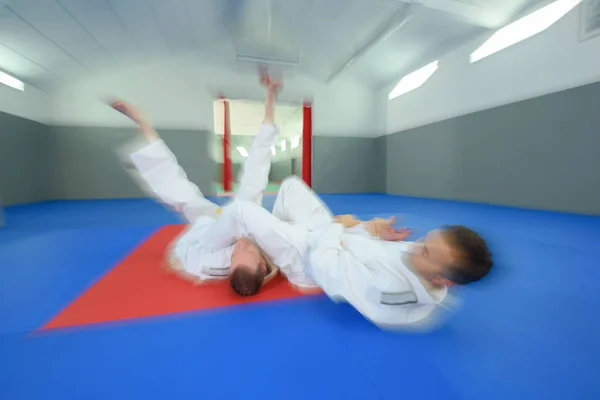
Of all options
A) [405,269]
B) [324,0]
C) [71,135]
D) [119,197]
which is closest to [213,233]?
[405,269]

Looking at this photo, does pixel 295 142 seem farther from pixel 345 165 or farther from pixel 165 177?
pixel 165 177

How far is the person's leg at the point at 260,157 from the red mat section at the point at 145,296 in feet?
2.52

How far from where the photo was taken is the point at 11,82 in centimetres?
619

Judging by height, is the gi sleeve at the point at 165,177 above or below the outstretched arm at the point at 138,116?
below

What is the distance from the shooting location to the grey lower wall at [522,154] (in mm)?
4324

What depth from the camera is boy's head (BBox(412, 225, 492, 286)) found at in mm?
1210

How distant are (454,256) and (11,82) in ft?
29.0

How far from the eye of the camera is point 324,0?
5.52 meters

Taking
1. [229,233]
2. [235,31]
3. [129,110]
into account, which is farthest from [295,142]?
[229,233]

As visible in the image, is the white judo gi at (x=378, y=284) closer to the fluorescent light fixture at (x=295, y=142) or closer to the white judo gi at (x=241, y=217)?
the white judo gi at (x=241, y=217)

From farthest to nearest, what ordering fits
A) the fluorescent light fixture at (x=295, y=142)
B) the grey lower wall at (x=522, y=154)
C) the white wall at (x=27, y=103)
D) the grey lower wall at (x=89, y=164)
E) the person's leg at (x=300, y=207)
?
1. the fluorescent light fixture at (x=295, y=142)
2. the grey lower wall at (x=89, y=164)
3. the white wall at (x=27, y=103)
4. the grey lower wall at (x=522, y=154)
5. the person's leg at (x=300, y=207)

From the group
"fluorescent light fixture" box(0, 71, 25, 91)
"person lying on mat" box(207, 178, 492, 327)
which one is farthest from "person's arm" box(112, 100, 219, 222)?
"fluorescent light fixture" box(0, 71, 25, 91)

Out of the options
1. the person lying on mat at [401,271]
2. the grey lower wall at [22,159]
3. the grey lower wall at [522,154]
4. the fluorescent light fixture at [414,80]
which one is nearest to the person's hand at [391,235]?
the person lying on mat at [401,271]

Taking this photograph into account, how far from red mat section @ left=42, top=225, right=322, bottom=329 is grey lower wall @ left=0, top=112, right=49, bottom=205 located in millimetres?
6140
